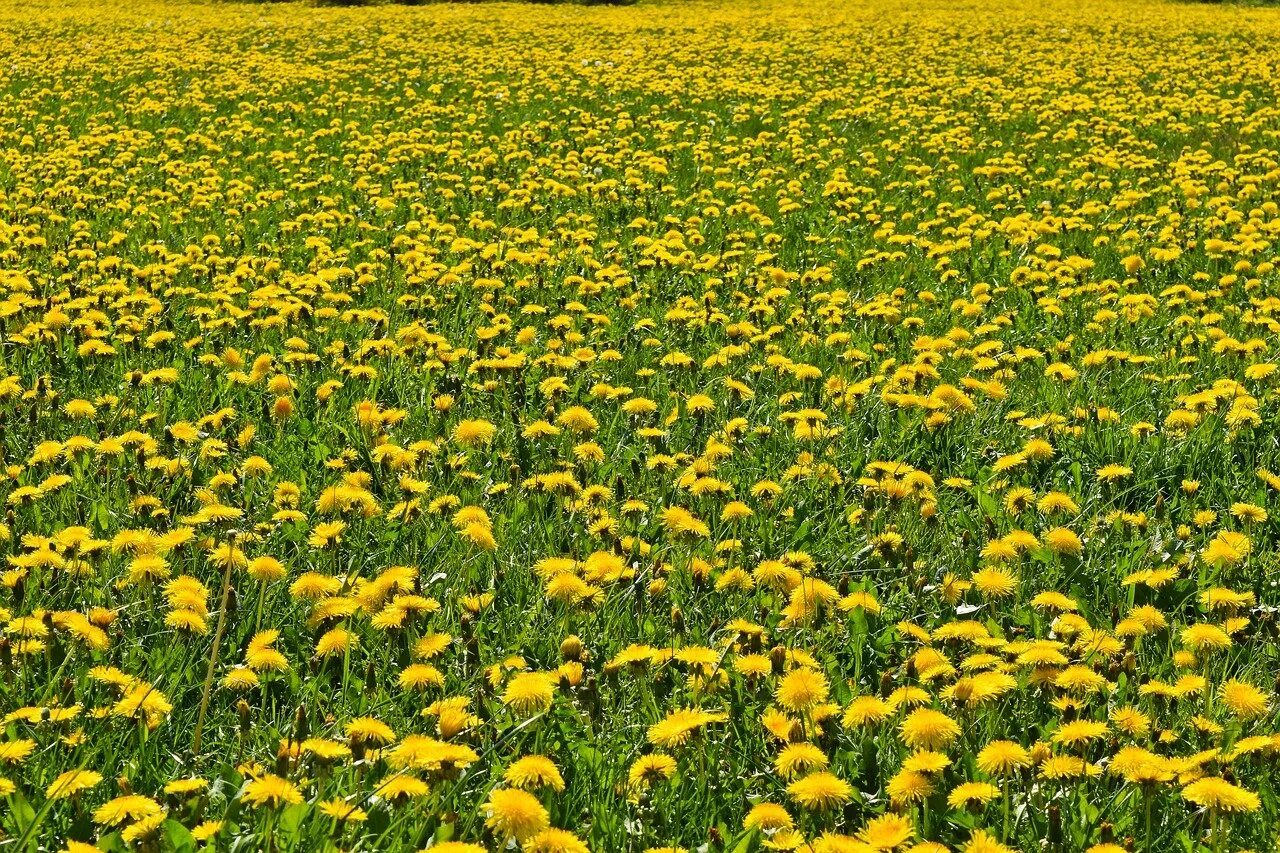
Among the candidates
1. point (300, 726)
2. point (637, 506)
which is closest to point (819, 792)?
point (300, 726)

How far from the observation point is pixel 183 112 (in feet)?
35.7

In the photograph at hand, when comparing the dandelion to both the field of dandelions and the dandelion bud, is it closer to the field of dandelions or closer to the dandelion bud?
the field of dandelions

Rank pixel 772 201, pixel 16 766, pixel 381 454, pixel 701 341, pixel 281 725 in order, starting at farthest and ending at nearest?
pixel 772 201
pixel 701 341
pixel 381 454
pixel 281 725
pixel 16 766

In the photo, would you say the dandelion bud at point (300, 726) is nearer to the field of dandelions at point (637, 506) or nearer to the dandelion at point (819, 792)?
the field of dandelions at point (637, 506)

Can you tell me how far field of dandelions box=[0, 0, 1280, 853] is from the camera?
82.0 inches

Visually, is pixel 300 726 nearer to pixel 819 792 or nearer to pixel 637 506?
pixel 819 792

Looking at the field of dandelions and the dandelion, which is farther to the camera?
the field of dandelions

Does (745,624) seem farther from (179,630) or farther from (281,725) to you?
(179,630)

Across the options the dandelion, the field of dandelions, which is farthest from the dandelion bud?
the dandelion

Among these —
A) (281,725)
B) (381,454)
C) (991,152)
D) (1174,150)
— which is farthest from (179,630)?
(1174,150)

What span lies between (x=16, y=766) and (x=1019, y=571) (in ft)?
7.24

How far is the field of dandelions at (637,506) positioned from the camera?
6.84 feet

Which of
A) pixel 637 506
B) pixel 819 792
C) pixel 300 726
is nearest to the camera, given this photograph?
pixel 819 792

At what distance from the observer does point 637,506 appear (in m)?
3.15
